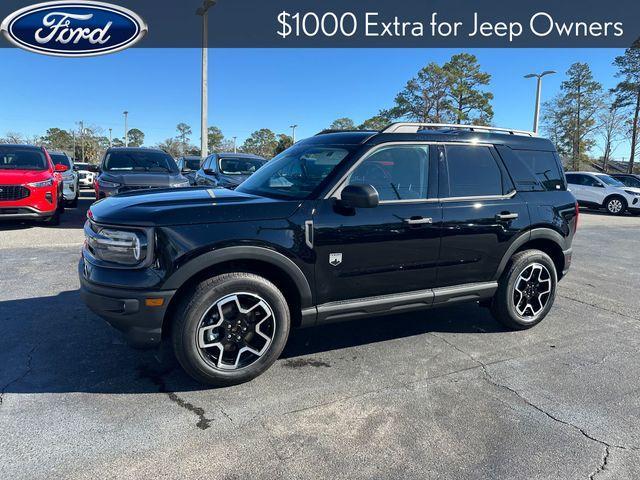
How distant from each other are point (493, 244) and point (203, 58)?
1664 centimetres

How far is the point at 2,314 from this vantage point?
4.55 meters

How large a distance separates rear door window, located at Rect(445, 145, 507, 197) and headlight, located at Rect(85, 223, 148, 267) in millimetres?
2566

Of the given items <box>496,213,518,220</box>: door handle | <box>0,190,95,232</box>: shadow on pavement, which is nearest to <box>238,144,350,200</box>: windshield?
<box>496,213,518,220</box>: door handle

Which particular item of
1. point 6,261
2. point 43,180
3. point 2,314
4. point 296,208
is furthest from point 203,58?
point 296,208

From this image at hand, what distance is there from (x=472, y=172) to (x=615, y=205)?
57.1ft

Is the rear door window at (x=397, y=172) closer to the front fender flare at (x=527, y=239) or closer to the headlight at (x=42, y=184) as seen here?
the front fender flare at (x=527, y=239)

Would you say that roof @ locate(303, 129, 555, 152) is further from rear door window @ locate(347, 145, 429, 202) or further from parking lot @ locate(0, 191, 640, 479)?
parking lot @ locate(0, 191, 640, 479)

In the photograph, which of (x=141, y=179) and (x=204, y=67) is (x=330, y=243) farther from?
(x=204, y=67)

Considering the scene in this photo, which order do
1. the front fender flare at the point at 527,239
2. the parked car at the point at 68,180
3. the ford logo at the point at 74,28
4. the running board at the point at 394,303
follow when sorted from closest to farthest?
the running board at the point at 394,303
the front fender flare at the point at 527,239
the parked car at the point at 68,180
the ford logo at the point at 74,28

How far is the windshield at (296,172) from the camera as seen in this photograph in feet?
12.2

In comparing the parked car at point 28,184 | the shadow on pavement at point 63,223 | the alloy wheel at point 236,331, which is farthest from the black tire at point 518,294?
the shadow on pavement at point 63,223

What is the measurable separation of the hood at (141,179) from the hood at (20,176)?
3.76ft

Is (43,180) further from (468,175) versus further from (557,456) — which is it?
(557,456)

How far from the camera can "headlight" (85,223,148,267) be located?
3.03 meters
